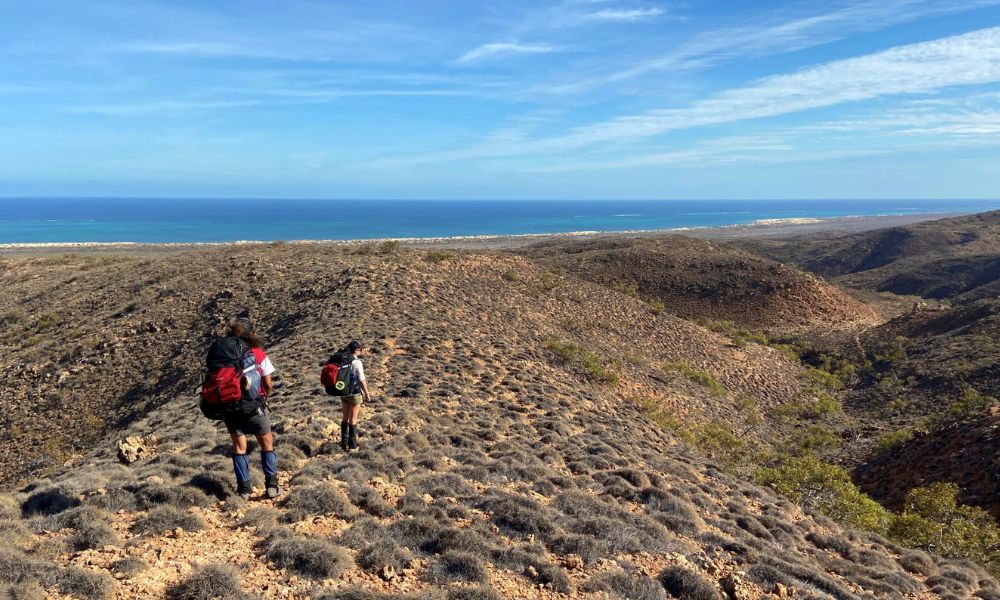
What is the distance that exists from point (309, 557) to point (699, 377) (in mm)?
20719

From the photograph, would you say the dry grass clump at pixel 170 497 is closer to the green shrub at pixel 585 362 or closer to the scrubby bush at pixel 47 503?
the scrubby bush at pixel 47 503

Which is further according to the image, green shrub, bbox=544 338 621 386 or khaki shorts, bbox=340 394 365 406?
green shrub, bbox=544 338 621 386

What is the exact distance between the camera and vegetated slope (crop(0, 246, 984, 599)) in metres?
5.64

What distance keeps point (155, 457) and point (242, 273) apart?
18.4m

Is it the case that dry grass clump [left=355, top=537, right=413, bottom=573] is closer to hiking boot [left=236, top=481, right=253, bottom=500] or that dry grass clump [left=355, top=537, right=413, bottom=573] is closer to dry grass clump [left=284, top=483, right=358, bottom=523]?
dry grass clump [left=284, top=483, right=358, bottom=523]

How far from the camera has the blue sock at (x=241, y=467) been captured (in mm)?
6875

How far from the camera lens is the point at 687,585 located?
6.29 metres

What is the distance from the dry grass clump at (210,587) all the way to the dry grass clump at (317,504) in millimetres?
1459

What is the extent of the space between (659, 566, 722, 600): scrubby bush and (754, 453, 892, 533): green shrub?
19.8 ft

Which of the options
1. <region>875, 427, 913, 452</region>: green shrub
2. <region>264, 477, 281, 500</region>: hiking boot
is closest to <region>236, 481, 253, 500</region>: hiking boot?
<region>264, 477, 281, 500</region>: hiking boot

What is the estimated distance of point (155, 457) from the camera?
9.03m

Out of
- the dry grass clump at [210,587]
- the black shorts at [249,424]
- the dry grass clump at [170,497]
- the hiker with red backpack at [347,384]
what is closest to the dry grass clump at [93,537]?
the dry grass clump at [170,497]

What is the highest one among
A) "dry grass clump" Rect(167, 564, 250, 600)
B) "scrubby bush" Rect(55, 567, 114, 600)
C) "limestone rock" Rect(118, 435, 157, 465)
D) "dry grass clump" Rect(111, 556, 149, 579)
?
"scrubby bush" Rect(55, 567, 114, 600)

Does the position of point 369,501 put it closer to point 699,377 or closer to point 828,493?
point 828,493
